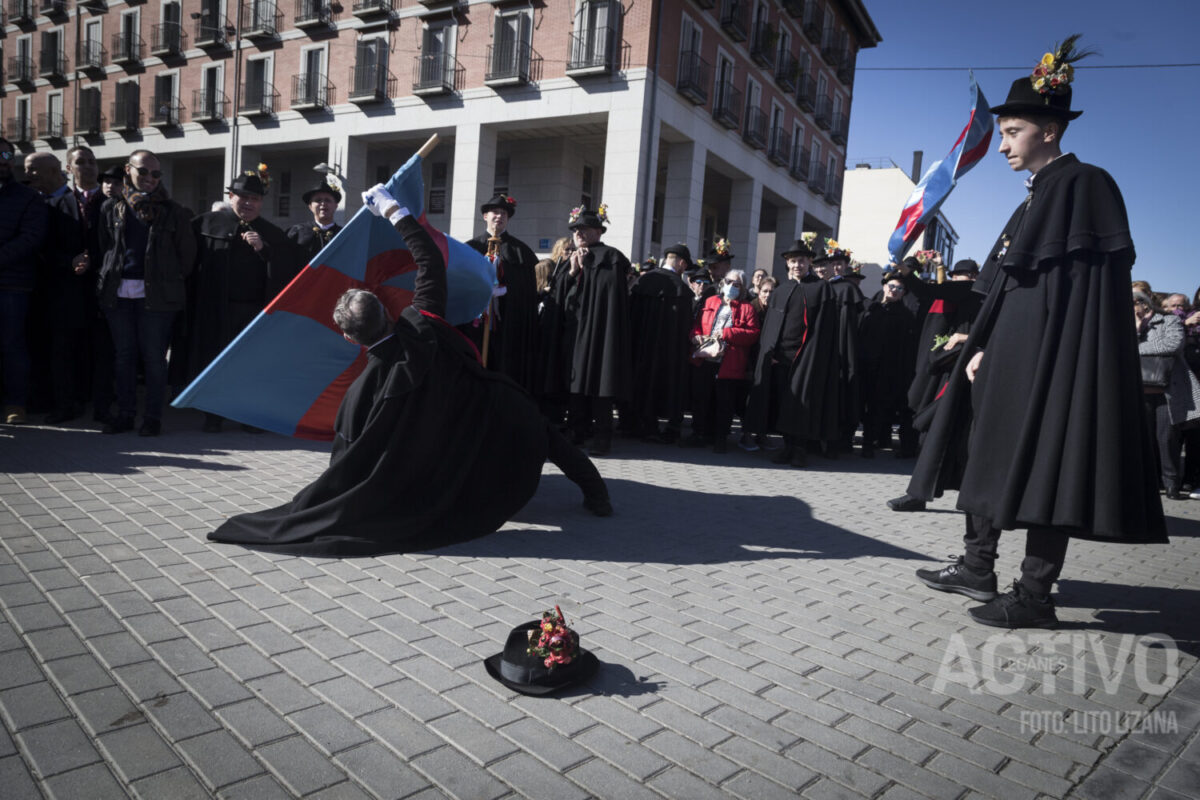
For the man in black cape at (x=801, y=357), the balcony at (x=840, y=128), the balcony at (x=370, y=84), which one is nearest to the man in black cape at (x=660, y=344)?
the man in black cape at (x=801, y=357)

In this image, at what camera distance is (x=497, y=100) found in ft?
79.8

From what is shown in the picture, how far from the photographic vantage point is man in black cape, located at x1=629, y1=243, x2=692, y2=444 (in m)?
9.38

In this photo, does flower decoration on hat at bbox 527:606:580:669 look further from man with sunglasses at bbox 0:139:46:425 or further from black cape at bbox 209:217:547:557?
man with sunglasses at bbox 0:139:46:425

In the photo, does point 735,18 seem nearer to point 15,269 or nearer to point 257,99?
point 257,99

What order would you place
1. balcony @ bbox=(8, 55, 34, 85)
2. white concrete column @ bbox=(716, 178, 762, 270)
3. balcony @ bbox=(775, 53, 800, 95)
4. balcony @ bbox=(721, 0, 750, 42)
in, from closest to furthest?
balcony @ bbox=(721, 0, 750, 42) < white concrete column @ bbox=(716, 178, 762, 270) < balcony @ bbox=(775, 53, 800, 95) < balcony @ bbox=(8, 55, 34, 85)

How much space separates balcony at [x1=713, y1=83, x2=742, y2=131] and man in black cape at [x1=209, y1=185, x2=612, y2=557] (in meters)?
23.3

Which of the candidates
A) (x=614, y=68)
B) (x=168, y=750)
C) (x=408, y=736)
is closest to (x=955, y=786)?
(x=408, y=736)

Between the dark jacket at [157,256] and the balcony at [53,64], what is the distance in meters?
41.2

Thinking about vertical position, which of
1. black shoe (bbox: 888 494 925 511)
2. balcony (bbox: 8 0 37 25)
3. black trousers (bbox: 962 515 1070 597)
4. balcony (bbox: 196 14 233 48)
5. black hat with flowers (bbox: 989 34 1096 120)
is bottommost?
black shoe (bbox: 888 494 925 511)

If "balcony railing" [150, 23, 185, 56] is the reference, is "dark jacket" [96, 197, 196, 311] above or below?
below

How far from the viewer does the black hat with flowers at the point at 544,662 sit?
278 cm

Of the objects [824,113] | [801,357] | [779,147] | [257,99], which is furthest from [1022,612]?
[824,113]

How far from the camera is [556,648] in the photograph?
111 inches

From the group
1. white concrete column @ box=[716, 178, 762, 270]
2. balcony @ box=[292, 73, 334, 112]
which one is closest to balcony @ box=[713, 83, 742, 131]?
white concrete column @ box=[716, 178, 762, 270]
